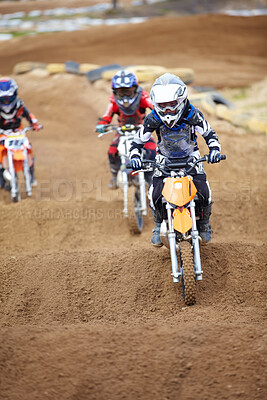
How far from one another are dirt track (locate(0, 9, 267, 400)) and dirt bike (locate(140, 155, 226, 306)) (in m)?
0.36

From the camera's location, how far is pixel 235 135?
13.0 metres

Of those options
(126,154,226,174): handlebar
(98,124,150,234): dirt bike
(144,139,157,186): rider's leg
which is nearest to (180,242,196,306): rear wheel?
(126,154,226,174): handlebar

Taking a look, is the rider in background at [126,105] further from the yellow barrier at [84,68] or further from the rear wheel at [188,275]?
the yellow barrier at [84,68]

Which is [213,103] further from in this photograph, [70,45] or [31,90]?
[70,45]

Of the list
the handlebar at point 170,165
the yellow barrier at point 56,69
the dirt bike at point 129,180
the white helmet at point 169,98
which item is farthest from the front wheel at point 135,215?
the yellow barrier at point 56,69

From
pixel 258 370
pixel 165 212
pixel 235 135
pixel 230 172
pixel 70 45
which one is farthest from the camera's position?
pixel 70 45

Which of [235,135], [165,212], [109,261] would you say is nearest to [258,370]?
[165,212]

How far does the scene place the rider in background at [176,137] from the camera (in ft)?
18.8

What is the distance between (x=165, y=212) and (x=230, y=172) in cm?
570

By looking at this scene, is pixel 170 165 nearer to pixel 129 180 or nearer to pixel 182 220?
pixel 182 220

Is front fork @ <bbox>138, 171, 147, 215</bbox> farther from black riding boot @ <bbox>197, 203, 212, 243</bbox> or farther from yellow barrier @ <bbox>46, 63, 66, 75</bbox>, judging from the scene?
yellow barrier @ <bbox>46, 63, 66, 75</bbox>

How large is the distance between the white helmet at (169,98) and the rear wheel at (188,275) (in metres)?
1.50

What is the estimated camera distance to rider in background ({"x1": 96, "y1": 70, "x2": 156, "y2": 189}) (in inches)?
331

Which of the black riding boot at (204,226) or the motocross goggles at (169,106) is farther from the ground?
the motocross goggles at (169,106)
